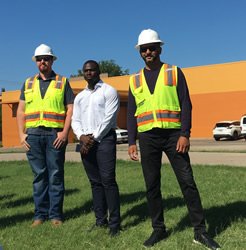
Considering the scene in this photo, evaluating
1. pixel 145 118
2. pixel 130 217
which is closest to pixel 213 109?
pixel 130 217

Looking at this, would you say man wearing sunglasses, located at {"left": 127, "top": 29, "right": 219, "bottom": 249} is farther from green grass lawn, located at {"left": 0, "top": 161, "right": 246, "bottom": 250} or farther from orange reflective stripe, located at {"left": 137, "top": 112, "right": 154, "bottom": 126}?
green grass lawn, located at {"left": 0, "top": 161, "right": 246, "bottom": 250}

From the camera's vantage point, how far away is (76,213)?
253 inches

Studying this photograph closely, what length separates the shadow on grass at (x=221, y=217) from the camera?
5.18m

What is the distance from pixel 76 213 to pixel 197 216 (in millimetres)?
2353

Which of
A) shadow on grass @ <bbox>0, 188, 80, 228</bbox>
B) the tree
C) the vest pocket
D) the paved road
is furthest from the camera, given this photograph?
the tree

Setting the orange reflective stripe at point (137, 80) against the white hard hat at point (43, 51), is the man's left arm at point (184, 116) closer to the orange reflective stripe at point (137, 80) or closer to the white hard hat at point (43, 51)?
the orange reflective stripe at point (137, 80)

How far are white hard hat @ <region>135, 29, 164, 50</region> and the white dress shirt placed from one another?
83cm

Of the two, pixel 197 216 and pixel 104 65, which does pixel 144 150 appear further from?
pixel 104 65

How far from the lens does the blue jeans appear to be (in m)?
5.67

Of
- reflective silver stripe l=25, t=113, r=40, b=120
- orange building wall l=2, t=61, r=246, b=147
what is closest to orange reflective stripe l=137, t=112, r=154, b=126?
reflective silver stripe l=25, t=113, r=40, b=120

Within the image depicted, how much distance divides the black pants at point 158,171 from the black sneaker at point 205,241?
6 centimetres

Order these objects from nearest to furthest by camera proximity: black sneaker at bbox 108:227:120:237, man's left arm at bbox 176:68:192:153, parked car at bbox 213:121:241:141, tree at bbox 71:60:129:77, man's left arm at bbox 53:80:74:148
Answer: man's left arm at bbox 176:68:192:153 → black sneaker at bbox 108:227:120:237 → man's left arm at bbox 53:80:74:148 → parked car at bbox 213:121:241:141 → tree at bbox 71:60:129:77

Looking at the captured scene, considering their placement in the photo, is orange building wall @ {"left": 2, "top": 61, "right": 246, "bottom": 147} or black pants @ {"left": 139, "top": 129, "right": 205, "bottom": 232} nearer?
black pants @ {"left": 139, "top": 129, "right": 205, "bottom": 232}

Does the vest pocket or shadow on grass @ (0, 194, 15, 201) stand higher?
the vest pocket
